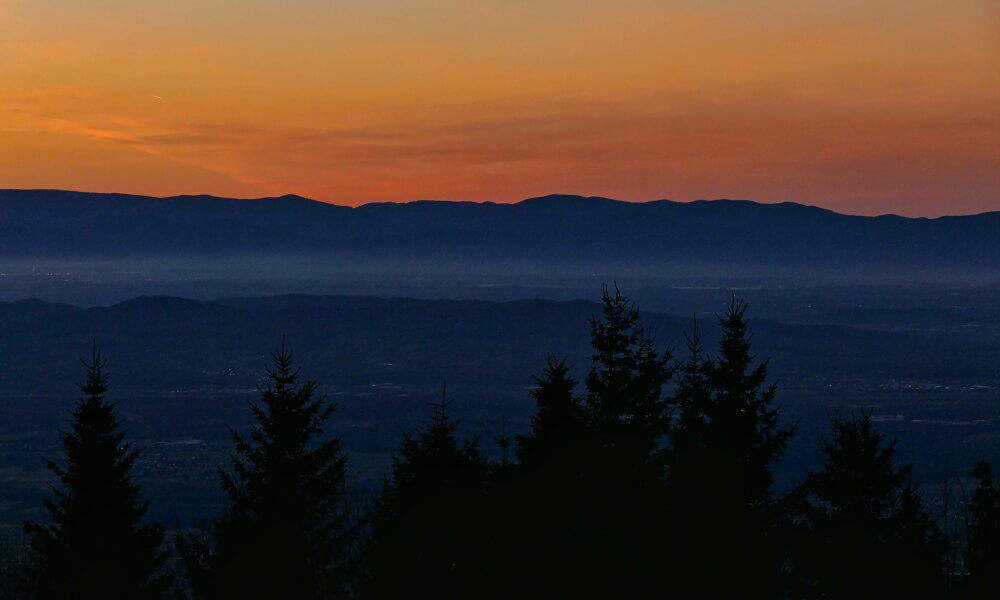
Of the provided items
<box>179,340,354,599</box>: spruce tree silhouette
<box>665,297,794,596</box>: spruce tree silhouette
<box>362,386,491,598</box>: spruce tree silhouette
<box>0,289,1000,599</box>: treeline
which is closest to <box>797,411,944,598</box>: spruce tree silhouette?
<box>0,289,1000,599</box>: treeline

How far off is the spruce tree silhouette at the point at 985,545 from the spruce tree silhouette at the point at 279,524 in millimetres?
8712

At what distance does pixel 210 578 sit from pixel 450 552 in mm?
4289

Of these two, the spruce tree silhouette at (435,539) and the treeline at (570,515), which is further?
the spruce tree silhouette at (435,539)

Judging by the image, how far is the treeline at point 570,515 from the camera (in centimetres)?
1389

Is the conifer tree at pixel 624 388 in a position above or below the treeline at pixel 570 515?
above

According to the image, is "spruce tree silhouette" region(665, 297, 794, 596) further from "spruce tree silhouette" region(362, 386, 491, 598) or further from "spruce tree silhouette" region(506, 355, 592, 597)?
"spruce tree silhouette" region(362, 386, 491, 598)

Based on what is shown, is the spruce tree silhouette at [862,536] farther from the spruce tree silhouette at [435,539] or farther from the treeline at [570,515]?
the spruce tree silhouette at [435,539]

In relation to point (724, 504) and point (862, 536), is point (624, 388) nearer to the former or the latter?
point (724, 504)

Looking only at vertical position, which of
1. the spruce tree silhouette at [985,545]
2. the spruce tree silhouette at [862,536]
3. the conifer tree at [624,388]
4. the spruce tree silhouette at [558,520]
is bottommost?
the spruce tree silhouette at [985,545]

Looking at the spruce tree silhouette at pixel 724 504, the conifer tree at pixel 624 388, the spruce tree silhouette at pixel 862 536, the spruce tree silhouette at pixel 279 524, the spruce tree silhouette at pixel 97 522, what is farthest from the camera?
the spruce tree silhouette at pixel 97 522

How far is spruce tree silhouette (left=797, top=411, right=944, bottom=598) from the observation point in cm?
1678

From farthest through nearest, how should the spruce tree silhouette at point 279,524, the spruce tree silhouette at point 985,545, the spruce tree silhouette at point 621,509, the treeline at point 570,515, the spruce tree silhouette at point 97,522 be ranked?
the spruce tree silhouette at point 97,522
the spruce tree silhouette at point 985,545
the spruce tree silhouette at point 279,524
the treeline at point 570,515
the spruce tree silhouette at point 621,509

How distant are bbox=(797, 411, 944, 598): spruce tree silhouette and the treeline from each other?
0.04 meters

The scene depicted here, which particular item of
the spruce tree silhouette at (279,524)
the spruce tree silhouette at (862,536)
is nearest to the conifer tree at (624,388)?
the spruce tree silhouette at (862,536)
